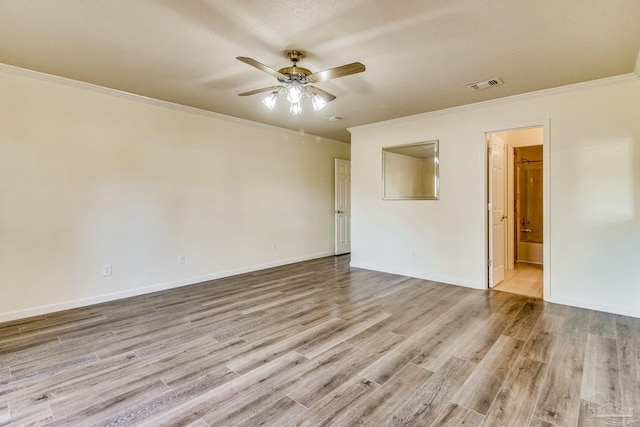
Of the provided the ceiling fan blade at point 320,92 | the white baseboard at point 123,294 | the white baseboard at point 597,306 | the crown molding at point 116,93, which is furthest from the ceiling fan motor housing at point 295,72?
the white baseboard at point 597,306

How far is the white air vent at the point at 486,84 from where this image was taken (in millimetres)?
→ 3352

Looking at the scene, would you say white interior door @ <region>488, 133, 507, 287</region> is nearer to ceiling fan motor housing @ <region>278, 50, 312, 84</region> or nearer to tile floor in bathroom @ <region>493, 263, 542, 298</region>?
tile floor in bathroom @ <region>493, 263, 542, 298</region>

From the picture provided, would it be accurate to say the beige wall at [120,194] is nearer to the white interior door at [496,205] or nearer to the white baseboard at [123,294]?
the white baseboard at [123,294]

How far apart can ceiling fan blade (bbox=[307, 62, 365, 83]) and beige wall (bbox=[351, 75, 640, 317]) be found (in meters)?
2.60

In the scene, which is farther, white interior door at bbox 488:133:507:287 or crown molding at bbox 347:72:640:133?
white interior door at bbox 488:133:507:287

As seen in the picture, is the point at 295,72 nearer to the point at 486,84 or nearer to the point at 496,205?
the point at 486,84

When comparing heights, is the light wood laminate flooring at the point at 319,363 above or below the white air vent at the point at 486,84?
below

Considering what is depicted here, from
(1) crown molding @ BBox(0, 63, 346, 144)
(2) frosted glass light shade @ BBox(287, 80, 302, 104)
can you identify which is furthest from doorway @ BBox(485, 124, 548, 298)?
(1) crown molding @ BBox(0, 63, 346, 144)

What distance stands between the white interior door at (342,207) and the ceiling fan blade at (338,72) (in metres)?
4.15

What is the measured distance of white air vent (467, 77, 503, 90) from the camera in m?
3.35

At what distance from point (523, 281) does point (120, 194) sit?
18.6 ft

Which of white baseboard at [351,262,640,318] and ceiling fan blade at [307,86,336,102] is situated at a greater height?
ceiling fan blade at [307,86,336,102]

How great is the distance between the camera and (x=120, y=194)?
379 centimetres

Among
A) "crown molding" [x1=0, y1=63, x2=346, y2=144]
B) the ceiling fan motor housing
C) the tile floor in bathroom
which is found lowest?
the tile floor in bathroom
